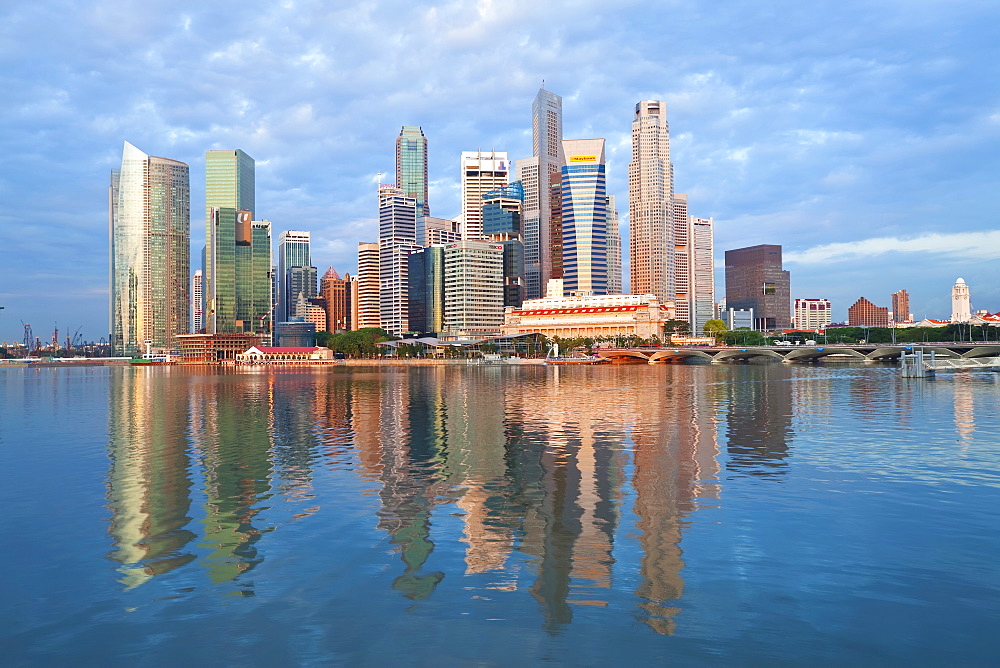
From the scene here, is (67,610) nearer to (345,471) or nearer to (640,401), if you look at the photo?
(345,471)

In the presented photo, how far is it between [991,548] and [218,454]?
34.0 meters

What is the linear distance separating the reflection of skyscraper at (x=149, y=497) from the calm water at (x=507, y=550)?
139 millimetres

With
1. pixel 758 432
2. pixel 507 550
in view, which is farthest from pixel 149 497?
pixel 758 432

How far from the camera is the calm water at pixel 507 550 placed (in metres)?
13.7

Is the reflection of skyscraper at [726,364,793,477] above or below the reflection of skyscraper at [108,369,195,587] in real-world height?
below

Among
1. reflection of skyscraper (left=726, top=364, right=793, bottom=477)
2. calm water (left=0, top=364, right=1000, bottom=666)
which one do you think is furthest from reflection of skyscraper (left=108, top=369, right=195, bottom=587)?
reflection of skyscraper (left=726, top=364, right=793, bottom=477)

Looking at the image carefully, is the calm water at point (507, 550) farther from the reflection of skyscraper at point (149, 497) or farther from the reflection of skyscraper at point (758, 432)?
the reflection of skyscraper at point (758, 432)

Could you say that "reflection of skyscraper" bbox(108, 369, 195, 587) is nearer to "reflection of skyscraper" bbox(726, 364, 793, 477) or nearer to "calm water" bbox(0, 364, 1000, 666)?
"calm water" bbox(0, 364, 1000, 666)

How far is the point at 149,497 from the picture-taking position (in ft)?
87.4

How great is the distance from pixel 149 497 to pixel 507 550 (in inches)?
616

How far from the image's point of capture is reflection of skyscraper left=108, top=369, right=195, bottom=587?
62.7 feet

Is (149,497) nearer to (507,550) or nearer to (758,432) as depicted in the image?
(507,550)

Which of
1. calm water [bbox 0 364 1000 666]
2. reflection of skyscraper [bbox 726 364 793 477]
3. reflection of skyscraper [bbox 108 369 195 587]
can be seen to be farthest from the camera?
reflection of skyscraper [bbox 726 364 793 477]

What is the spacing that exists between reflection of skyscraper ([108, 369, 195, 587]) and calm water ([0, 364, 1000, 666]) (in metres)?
0.14
